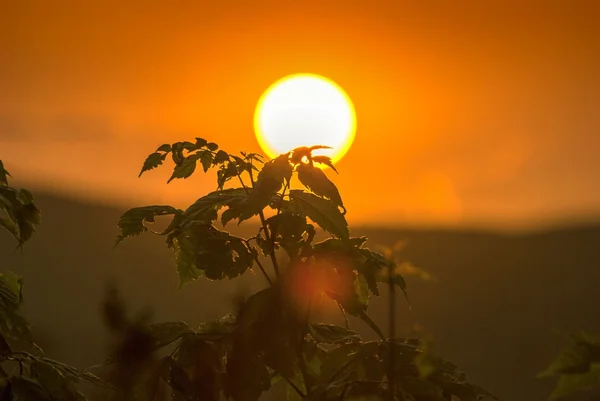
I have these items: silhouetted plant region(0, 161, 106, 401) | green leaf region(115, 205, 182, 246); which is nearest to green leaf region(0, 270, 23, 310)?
silhouetted plant region(0, 161, 106, 401)

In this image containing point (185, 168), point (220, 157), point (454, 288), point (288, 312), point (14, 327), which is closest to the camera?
point (288, 312)

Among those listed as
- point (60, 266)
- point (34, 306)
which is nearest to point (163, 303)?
point (34, 306)

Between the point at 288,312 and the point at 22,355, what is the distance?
95 cm

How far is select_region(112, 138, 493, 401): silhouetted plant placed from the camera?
2291 mm

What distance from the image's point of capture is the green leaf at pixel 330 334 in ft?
8.32

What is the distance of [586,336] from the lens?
1587 mm

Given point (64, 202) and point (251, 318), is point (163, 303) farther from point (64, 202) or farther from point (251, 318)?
point (251, 318)

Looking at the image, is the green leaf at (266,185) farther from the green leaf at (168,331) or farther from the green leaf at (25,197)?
the green leaf at (25,197)

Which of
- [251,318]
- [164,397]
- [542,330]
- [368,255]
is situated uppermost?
[368,255]

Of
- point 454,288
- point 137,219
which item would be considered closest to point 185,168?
point 137,219

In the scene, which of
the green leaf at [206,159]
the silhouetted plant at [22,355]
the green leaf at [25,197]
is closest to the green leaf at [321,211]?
the green leaf at [206,159]

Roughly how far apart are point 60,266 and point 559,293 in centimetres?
2901

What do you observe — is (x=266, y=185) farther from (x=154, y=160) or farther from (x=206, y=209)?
(x=154, y=160)

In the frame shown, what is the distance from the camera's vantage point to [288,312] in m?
2.30
